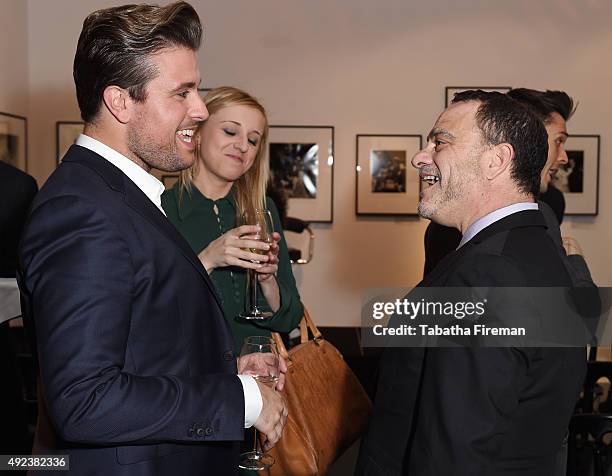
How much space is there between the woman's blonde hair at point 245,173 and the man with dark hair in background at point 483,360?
0.92 metres

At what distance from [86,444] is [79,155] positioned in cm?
60

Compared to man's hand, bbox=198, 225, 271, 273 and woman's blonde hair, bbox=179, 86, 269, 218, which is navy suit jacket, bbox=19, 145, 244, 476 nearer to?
man's hand, bbox=198, 225, 271, 273

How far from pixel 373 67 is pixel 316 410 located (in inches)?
172

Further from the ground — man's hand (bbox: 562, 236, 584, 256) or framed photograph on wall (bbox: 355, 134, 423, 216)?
framed photograph on wall (bbox: 355, 134, 423, 216)

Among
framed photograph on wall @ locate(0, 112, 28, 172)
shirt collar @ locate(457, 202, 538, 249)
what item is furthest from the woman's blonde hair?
framed photograph on wall @ locate(0, 112, 28, 172)

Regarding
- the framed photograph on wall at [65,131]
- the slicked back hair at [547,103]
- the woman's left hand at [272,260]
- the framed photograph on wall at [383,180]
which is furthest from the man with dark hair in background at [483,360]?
Result: the framed photograph on wall at [65,131]

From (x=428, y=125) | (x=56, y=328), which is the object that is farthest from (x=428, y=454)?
(x=428, y=125)

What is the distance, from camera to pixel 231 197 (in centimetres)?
284

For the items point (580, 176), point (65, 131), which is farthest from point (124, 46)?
point (580, 176)

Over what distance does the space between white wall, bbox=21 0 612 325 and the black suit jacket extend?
453cm

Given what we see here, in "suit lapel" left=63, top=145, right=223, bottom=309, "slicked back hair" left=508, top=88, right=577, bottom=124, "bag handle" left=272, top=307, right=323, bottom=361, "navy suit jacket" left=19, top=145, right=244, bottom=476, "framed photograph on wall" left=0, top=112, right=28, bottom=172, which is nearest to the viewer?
"navy suit jacket" left=19, top=145, right=244, bottom=476

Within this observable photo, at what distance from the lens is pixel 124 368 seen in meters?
1.46

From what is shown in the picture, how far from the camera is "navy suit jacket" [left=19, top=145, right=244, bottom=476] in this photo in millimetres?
1333

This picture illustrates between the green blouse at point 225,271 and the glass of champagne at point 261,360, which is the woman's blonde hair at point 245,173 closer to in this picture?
the green blouse at point 225,271
